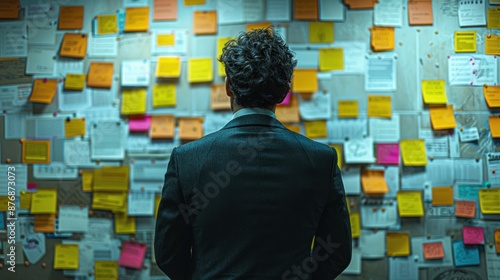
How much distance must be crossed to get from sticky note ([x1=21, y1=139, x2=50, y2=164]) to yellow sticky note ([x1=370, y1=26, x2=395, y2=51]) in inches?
63.1

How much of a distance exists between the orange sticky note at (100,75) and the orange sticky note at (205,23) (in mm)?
443

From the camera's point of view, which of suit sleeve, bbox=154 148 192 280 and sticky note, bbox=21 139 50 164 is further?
sticky note, bbox=21 139 50 164

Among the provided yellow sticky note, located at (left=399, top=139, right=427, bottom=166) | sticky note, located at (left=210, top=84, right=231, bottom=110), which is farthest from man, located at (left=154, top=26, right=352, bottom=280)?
yellow sticky note, located at (left=399, top=139, right=427, bottom=166)

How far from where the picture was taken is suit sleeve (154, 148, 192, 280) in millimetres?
1064

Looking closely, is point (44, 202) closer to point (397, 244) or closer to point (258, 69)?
point (258, 69)

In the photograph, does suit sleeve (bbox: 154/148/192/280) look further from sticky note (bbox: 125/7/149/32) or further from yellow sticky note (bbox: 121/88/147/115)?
sticky note (bbox: 125/7/149/32)

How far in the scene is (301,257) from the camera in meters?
1.05

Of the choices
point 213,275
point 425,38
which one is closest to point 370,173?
point 425,38

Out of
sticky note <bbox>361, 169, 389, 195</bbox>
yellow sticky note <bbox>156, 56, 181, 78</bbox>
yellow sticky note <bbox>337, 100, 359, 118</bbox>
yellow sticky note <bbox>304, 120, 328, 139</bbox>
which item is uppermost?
yellow sticky note <bbox>156, 56, 181, 78</bbox>

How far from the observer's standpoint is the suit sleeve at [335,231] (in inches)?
43.5

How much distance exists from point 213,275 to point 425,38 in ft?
5.07

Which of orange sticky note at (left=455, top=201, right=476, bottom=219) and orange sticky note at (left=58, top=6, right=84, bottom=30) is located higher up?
orange sticky note at (left=58, top=6, right=84, bottom=30)

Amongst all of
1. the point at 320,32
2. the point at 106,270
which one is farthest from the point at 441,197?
the point at 106,270

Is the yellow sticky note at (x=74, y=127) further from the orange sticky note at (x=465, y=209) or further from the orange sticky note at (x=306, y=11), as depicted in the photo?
the orange sticky note at (x=465, y=209)
